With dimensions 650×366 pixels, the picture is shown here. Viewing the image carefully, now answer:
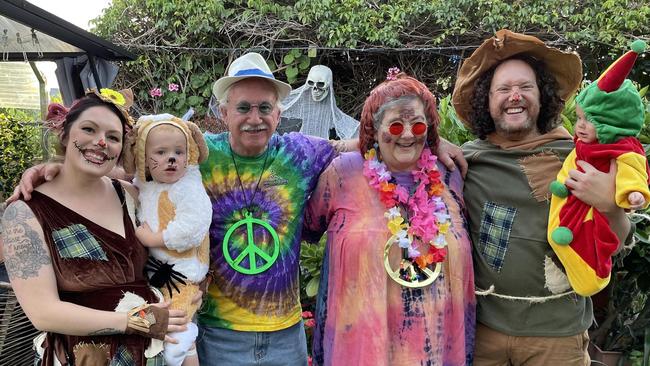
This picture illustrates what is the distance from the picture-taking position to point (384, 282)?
220cm

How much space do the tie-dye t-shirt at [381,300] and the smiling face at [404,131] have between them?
0.69 feet

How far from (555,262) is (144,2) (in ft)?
23.5

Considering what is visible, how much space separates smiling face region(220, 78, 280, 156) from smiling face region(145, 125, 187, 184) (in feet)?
0.88

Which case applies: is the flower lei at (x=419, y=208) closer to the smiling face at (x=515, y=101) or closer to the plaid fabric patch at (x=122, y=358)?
the smiling face at (x=515, y=101)

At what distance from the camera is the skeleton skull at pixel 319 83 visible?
6461mm

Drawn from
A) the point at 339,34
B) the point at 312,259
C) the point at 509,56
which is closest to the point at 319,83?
the point at 339,34

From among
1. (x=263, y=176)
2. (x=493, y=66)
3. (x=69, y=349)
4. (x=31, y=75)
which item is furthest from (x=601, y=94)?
(x=31, y=75)

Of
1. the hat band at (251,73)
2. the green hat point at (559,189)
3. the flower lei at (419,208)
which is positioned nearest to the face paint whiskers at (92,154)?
the hat band at (251,73)

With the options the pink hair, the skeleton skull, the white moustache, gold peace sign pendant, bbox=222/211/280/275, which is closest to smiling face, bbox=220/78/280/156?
the white moustache

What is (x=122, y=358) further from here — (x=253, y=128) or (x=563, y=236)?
(x=563, y=236)

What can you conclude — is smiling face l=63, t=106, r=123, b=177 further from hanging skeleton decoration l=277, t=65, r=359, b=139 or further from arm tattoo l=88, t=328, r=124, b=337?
hanging skeleton decoration l=277, t=65, r=359, b=139

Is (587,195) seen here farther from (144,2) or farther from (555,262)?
(144,2)

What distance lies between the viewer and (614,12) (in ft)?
21.2

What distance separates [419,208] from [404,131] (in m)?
0.36
